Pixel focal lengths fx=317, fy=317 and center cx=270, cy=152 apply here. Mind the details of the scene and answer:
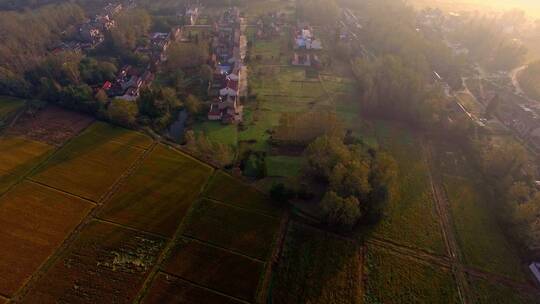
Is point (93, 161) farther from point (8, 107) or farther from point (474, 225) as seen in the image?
point (474, 225)

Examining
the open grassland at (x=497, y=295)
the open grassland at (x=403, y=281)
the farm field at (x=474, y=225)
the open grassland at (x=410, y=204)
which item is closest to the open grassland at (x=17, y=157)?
the open grassland at (x=403, y=281)

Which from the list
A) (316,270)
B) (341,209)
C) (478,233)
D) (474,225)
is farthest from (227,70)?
(478,233)

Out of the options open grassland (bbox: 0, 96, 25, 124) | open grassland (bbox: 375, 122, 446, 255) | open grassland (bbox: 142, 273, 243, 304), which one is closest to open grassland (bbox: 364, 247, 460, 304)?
open grassland (bbox: 375, 122, 446, 255)

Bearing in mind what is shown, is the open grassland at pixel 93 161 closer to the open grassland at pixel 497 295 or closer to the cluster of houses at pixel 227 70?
the cluster of houses at pixel 227 70

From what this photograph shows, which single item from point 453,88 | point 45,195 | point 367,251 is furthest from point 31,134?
point 453,88

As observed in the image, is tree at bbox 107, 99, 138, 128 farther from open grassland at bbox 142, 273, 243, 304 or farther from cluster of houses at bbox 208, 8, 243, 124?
open grassland at bbox 142, 273, 243, 304

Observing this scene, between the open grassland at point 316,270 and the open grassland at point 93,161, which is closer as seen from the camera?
the open grassland at point 316,270
